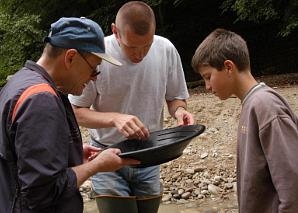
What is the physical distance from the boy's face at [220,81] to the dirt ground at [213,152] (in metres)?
2.85

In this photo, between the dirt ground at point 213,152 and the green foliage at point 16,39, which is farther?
the green foliage at point 16,39

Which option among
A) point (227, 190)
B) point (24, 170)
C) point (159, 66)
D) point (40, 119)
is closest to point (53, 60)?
point (40, 119)

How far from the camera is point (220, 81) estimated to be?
244 centimetres

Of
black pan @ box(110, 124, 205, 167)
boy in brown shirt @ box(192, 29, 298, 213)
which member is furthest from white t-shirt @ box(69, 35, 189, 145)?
boy in brown shirt @ box(192, 29, 298, 213)

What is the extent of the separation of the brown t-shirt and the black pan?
0.28 m

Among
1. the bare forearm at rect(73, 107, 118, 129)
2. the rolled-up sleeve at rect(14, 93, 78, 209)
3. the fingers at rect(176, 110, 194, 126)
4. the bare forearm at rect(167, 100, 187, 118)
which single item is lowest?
the fingers at rect(176, 110, 194, 126)

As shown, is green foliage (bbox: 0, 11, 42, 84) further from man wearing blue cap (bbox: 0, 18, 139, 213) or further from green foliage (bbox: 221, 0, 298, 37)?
man wearing blue cap (bbox: 0, 18, 139, 213)

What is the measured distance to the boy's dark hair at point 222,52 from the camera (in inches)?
96.0

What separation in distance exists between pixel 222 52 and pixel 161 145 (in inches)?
19.4

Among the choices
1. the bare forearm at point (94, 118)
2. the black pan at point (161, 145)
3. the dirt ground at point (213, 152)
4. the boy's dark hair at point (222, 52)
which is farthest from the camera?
the dirt ground at point (213, 152)

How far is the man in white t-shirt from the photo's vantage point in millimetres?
2953

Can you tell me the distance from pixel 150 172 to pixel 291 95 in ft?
17.1

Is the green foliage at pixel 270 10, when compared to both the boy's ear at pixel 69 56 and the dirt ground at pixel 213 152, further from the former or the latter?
the boy's ear at pixel 69 56

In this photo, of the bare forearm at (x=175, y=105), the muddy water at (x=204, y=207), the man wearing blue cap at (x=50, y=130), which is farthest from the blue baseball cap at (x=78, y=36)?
the muddy water at (x=204, y=207)
